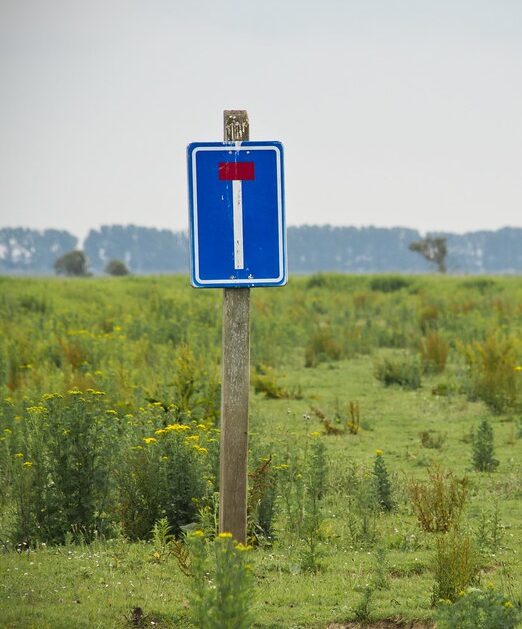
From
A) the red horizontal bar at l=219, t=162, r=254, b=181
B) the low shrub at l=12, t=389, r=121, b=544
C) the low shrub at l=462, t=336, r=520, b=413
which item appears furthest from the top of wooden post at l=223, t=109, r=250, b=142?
the low shrub at l=462, t=336, r=520, b=413

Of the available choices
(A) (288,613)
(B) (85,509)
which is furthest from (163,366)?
(A) (288,613)

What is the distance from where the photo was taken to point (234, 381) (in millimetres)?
5660

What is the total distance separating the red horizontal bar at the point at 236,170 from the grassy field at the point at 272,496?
1.97m

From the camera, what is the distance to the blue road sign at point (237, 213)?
5520mm

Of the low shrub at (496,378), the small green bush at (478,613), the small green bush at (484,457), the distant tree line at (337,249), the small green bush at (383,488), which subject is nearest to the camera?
the small green bush at (478,613)

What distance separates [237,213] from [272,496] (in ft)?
11.5

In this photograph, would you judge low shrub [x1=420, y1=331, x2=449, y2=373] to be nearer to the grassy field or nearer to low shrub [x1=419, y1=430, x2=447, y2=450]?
the grassy field

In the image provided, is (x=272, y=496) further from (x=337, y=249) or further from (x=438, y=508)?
(x=337, y=249)

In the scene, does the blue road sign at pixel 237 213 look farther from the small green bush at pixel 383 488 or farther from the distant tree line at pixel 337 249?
the distant tree line at pixel 337 249

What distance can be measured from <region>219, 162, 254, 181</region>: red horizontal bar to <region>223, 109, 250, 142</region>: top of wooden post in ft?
0.47

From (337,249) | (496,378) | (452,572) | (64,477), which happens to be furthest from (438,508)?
(337,249)

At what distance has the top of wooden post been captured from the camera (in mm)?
5590

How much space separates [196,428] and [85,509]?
5.09 feet

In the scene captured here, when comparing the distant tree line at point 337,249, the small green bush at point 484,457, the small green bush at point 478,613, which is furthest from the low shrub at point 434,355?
the distant tree line at point 337,249
